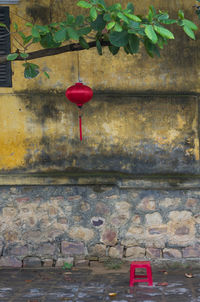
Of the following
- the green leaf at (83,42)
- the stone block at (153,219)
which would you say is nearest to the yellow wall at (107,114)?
the stone block at (153,219)

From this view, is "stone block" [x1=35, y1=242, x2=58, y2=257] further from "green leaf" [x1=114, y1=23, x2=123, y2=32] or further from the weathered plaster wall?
"green leaf" [x1=114, y1=23, x2=123, y2=32]

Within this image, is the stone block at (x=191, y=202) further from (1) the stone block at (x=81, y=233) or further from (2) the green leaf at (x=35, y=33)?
(2) the green leaf at (x=35, y=33)

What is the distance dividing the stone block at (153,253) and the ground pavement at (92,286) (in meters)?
0.18

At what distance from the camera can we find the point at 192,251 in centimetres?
613

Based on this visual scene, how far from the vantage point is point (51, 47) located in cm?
457

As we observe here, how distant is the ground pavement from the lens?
198 inches

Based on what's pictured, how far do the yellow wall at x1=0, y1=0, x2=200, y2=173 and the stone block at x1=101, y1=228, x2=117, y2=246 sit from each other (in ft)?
2.93

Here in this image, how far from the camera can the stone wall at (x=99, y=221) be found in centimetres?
612

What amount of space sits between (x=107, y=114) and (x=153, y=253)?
6.90 feet

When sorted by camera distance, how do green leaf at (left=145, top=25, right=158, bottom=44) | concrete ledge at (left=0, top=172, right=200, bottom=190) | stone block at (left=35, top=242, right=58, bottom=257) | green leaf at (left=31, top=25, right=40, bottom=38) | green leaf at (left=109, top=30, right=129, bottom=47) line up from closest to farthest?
green leaf at (left=145, top=25, right=158, bottom=44) < green leaf at (left=109, top=30, right=129, bottom=47) < green leaf at (left=31, top=25, right=40, bottom=38) < concrete ledge at (left=0, top=172, right=200, bottom=190) < stone block at (left=35, top=242, right=58, bottom=257)

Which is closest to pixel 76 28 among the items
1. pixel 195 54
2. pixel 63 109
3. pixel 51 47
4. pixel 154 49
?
pixel 51 47

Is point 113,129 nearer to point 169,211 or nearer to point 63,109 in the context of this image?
point 63,109

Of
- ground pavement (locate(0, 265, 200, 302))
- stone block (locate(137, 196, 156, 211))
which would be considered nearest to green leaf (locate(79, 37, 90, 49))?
stone block (locate(137, 196, 156, 211))

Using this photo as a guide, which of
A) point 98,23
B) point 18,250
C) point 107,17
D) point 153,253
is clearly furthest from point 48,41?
point 153,253
